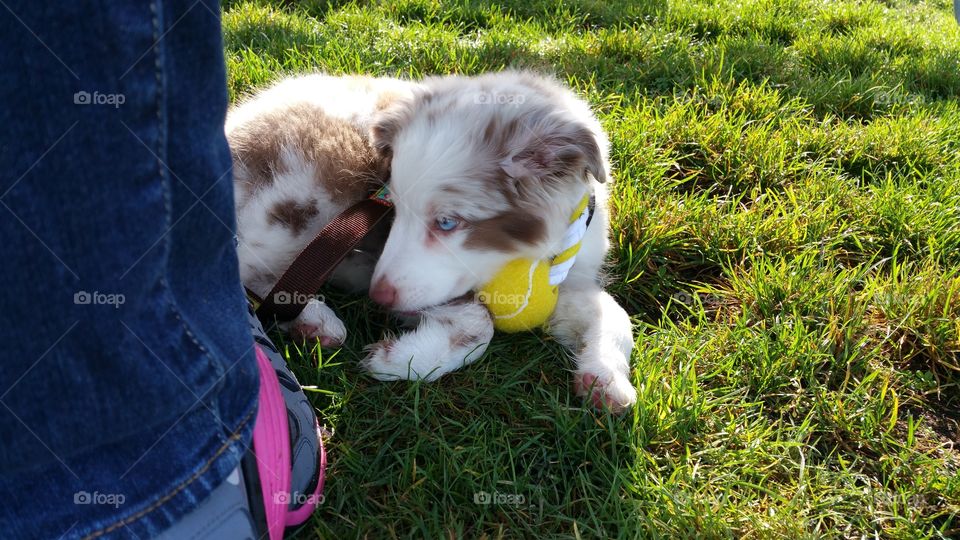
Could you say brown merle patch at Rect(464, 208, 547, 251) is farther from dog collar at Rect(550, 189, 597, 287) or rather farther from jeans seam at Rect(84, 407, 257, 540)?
jeans seam at Rect(84, 407, 257, 540)

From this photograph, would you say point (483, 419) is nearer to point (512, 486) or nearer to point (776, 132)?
point (512, 486)

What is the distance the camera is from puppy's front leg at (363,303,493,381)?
2246mm

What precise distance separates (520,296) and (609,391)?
50 centimetres

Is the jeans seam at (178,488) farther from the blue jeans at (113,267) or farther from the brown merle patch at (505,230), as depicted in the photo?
the brown merle patch at (505,230)

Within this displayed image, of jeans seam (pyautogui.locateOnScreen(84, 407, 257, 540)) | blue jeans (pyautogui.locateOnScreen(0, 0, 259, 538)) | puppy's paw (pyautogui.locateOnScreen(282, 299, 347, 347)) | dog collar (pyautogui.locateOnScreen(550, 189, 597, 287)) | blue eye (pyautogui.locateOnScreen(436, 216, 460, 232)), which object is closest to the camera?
blue jeans (pyautogui.locateOnScreen(0, 0, 259, 538))

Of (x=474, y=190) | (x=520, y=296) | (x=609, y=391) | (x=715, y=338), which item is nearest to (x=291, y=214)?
(x=474, y=190)

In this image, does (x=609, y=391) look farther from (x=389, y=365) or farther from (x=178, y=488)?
(x=178, y=488)

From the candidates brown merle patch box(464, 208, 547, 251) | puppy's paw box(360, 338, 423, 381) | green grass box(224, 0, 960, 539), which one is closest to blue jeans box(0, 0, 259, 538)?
green grass box(224, 0, 960, 539)

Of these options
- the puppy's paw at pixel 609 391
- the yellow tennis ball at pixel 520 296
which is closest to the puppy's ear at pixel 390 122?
the yellow tennis ball at pixel 520 296

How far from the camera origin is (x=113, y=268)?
111cm

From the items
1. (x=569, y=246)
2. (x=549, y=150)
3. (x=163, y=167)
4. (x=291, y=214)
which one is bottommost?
(x=569, y=246)

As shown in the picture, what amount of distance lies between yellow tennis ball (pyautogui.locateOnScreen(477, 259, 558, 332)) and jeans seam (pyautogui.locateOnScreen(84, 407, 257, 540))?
3.89 feet

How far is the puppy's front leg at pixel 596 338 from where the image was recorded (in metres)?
2.18

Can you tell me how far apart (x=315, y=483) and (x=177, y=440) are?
61 centimetres
